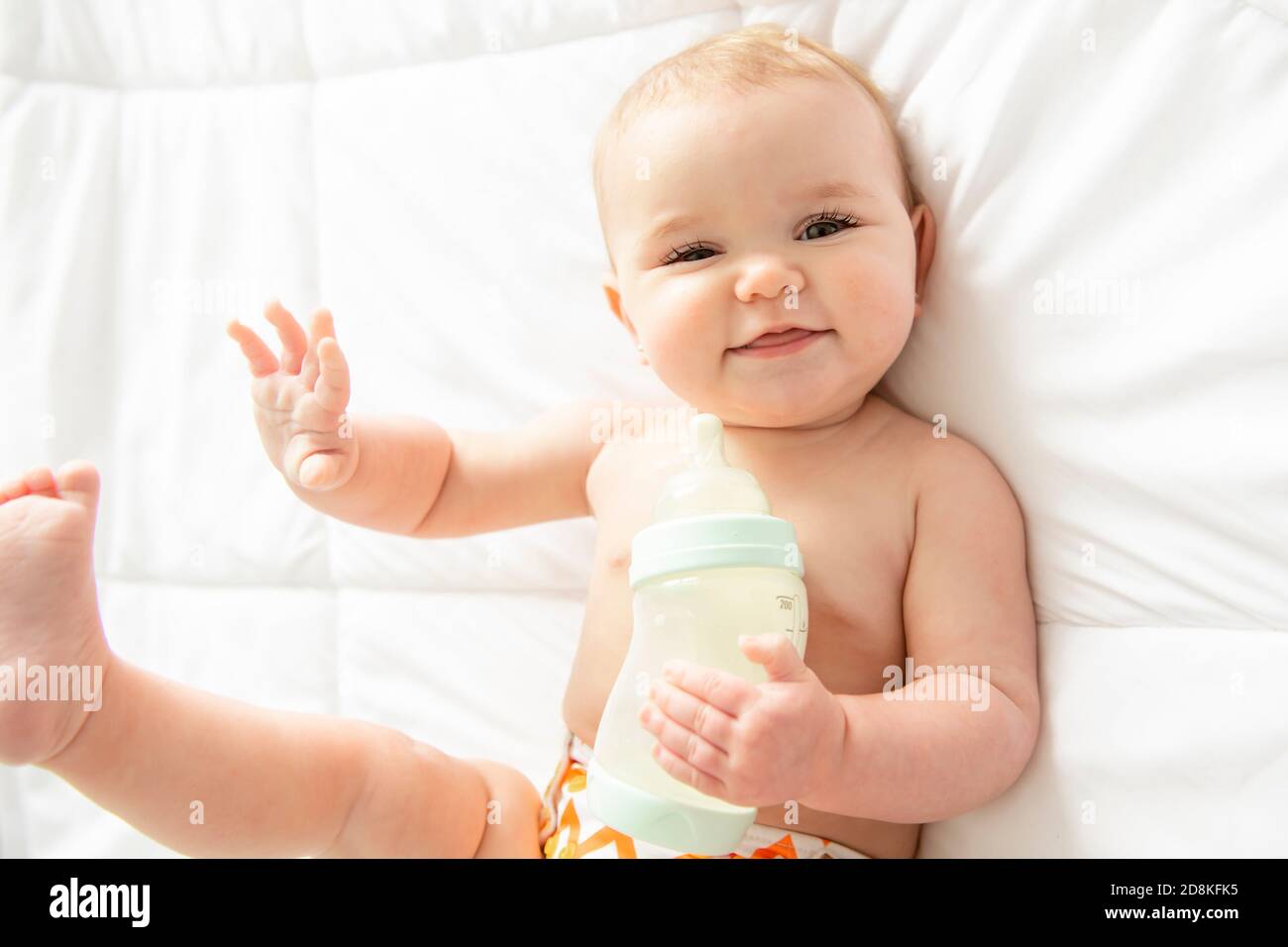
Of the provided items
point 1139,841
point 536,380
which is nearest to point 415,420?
point 536,380

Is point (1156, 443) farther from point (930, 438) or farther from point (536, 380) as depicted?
point (536, 380)

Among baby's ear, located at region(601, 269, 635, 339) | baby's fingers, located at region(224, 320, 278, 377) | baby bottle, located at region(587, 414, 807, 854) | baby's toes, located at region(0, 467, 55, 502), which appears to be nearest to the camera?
baby bottle, located at region(587, 414, 807, 854)

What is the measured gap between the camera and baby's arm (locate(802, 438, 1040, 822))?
912 mm

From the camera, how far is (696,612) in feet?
3.08

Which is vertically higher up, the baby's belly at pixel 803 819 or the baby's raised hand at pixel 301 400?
the baby's raised hand at pixel 301 400

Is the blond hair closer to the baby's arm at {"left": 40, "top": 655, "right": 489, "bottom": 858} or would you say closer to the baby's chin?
the baby's chin

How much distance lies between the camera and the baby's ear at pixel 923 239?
114cm

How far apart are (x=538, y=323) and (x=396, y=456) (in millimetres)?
278

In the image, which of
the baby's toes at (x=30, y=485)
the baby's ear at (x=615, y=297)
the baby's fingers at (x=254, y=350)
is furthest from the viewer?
the baby's ear at (x=615, y=297)

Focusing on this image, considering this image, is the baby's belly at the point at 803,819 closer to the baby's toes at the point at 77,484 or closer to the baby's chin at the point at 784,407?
the baby's chin at the point at 784,407

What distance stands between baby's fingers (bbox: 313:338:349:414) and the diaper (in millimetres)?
425

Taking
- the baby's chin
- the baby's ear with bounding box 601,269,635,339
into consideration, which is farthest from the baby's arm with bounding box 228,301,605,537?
the baby's chin

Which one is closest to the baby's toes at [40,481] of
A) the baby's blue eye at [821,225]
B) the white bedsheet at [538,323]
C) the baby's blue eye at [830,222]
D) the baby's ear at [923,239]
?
the white bedsheet at [538,323]
